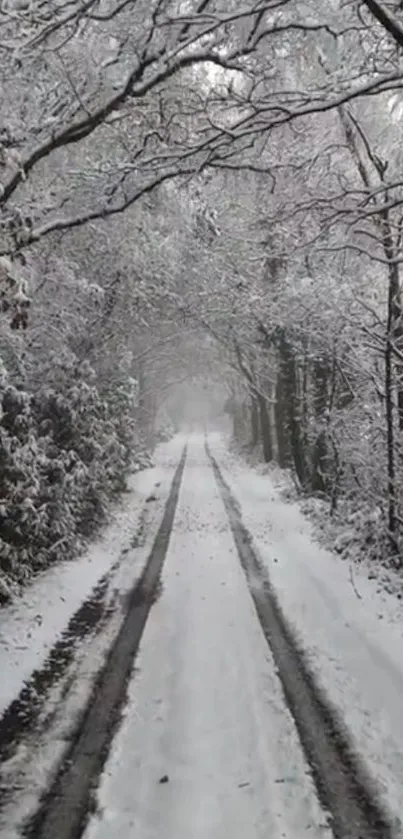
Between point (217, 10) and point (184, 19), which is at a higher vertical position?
point (217, 10)

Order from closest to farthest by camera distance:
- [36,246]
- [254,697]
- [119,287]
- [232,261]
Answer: [254,697]
[36,246]
[119,287]
[232,261]

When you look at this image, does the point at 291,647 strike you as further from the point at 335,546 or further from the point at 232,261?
the point at 232,261

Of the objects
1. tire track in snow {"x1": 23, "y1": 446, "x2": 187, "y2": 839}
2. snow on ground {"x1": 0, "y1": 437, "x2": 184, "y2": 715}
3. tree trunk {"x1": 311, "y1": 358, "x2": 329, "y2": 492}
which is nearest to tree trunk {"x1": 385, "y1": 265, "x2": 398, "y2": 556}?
tire track in snow {"x1": 23, "y1": 446, "x2": 187, "y2": 839}

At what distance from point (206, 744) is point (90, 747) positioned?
95 cm

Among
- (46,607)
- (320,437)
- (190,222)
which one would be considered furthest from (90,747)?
(320,437)

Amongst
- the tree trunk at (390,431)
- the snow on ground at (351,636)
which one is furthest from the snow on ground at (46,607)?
the tree trunk at (390,431)

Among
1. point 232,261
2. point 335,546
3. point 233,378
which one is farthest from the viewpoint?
point 233,378

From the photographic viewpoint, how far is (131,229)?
14336 millimetres

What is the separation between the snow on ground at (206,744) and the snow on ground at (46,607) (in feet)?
4.04

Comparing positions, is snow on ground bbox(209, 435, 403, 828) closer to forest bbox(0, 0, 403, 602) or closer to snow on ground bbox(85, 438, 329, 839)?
snow on ground bbox(85, 438, 329, 839)

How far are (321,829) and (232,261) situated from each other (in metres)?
18.4

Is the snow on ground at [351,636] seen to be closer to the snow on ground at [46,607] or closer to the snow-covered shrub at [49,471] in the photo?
the snow on ground at [46,607]

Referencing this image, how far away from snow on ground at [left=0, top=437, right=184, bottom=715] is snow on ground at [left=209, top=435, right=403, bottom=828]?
9.88 feet

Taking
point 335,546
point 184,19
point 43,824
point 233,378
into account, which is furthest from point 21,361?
point 233,378
